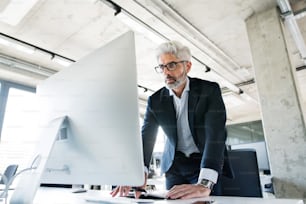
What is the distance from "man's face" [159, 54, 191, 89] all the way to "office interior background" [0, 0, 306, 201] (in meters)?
0.41

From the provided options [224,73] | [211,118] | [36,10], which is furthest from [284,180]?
[36,10]

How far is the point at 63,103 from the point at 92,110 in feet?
0.53

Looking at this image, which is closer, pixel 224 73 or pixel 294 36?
pixel 294 36

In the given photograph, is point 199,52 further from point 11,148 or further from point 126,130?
point 11,148

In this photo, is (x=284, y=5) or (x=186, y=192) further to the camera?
(x=284, y=5)

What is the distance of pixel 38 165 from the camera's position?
713mm

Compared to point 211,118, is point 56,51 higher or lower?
higher

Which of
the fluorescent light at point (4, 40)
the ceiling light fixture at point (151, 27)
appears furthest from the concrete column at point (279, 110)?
the fluorescent light at point (4, 40)

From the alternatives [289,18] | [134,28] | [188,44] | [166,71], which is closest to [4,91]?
[134,28]

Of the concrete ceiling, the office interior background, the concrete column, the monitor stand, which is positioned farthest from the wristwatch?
the concrete ceiling

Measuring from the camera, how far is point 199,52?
403 centimetres

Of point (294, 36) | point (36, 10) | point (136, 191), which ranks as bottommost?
point (136, 191)

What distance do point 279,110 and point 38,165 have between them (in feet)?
8.19

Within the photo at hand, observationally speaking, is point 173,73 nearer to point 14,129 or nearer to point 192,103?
point 192,103
